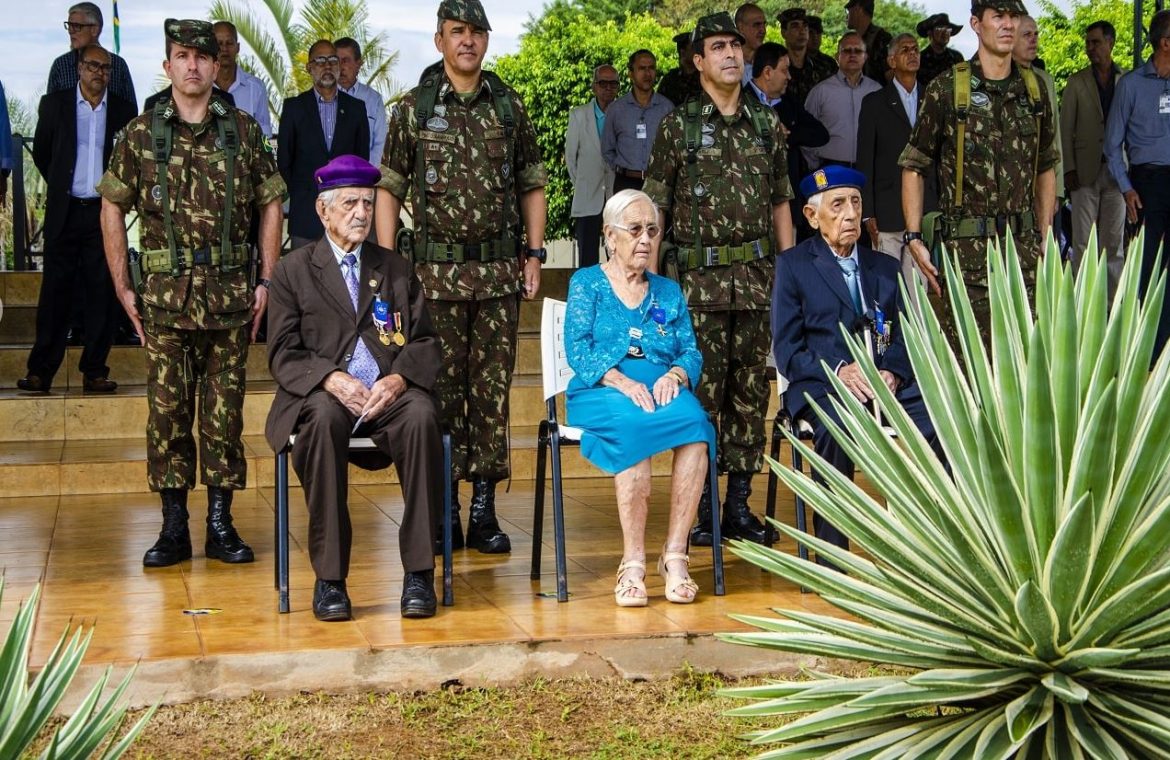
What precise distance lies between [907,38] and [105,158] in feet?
16.6

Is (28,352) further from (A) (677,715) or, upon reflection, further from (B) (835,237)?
(A) (677,715)

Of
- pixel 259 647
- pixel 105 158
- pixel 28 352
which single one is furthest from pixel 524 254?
pixel 28 352

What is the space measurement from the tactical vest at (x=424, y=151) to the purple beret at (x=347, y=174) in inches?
32.4

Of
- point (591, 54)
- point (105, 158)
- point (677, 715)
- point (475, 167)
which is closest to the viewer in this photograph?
point (677, 715)

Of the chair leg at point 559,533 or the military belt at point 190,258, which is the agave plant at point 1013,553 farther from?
the military belt at point 190,258

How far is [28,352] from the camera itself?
1049cm

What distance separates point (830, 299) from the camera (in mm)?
6176

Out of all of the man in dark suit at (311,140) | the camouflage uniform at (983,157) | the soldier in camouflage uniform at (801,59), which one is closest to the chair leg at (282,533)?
the camouflage uniform at (983,157)

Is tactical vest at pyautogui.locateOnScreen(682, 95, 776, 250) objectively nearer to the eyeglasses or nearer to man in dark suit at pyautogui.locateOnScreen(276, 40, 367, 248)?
the eyeglasses

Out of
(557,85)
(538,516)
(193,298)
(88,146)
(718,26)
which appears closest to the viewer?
(538,516)

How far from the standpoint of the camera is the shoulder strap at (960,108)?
278 inches

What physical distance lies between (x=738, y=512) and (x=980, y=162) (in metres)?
1.90

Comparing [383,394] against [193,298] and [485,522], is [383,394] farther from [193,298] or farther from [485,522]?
[485,522]

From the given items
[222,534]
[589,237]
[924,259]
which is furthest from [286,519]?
[589,237]
